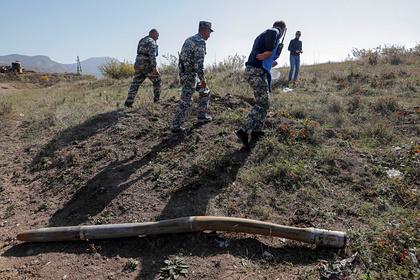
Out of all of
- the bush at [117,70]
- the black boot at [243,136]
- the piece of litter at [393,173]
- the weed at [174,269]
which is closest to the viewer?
the weed at [174,269]

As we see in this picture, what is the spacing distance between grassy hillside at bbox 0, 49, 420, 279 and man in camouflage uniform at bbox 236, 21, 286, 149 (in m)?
0.39

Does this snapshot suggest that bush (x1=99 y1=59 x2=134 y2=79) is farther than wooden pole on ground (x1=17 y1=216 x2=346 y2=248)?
Yes

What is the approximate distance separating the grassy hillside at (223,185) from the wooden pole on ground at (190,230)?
103mm

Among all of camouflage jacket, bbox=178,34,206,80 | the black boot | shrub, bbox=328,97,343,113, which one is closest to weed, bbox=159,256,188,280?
the black boot

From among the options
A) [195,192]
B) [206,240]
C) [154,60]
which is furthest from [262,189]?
[154,60]

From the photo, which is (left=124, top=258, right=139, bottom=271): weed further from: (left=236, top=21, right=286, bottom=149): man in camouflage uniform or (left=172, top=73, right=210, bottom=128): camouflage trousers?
(left=172, top=73, right=210, bottom=128): camouflage trousers

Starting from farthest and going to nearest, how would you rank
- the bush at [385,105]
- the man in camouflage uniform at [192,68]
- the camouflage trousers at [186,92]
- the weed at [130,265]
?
the bush at [385,105], the camouflage trousers at [186,92], the man in camouflage uniform at [192,68], the weed at [130,265]

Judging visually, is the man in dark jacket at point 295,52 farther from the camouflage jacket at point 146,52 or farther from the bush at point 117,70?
the bush at point 117,70

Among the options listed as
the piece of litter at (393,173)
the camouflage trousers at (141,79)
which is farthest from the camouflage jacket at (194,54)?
the piece of litter at (393,173)

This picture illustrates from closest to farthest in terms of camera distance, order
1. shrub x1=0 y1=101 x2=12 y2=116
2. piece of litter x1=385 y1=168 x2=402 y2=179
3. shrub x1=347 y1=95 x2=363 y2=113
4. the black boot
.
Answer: piece of litter x1=385 y1=168 x2=402 y2=179 < the black boot < shrub x1=347 y1=95 x2=363 y2=113 < shrub x1=0 y1=101 x2=12 y2=116

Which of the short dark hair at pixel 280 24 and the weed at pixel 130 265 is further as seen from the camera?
the short dark hair at pixel 280 24

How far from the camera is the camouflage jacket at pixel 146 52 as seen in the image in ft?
27.5

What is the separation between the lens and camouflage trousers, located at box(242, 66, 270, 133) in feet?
18.6

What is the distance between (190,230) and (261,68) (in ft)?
8.66
